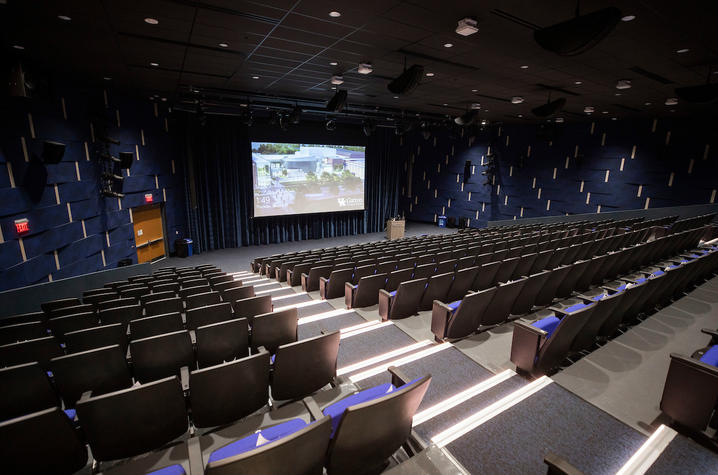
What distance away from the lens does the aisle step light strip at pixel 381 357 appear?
2.97m

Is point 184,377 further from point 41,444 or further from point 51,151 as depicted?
point 51,151

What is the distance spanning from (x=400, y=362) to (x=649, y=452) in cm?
168

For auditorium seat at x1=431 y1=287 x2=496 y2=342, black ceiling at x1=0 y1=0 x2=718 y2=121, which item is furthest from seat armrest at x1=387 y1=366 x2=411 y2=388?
black ceiling at x1=0 y1=0 x2=718 y2=121

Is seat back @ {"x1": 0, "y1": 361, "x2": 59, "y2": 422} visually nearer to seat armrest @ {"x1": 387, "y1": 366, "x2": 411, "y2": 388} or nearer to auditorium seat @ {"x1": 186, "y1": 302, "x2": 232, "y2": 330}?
auditorium seat @ {"x1": 186, "y1": 302, "x2": 232, "y2": 330}

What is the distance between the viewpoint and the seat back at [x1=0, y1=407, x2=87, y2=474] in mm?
1551

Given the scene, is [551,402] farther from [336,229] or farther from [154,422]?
[336,229]

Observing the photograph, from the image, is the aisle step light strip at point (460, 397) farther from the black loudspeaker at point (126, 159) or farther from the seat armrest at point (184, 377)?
the black loudspeaker at point (126, 159)

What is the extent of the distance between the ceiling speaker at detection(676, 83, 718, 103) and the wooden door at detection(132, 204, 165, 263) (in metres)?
12.0

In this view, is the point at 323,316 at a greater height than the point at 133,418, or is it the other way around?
the point at 133,418

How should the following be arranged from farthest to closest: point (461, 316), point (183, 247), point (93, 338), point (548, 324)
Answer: point (183, 247), point (461, 316), point (548, 324), point (93, 338)

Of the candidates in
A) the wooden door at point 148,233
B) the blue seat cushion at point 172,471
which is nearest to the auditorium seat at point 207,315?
the blue seat cushion at point 172,471

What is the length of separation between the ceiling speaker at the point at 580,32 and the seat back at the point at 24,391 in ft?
15.6

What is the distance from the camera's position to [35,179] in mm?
5840

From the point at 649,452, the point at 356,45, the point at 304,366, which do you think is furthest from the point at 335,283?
the point at 649,452
